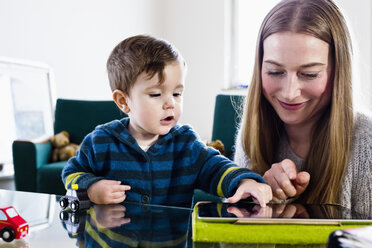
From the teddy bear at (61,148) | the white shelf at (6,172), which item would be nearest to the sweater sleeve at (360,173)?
the teddy bear at (61,148)

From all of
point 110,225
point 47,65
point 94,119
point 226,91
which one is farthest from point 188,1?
point 110,225

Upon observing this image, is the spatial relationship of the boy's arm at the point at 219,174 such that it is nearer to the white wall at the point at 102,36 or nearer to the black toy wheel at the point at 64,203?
the black toy wheel at the point at 64,203

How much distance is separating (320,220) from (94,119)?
2567 millimetres

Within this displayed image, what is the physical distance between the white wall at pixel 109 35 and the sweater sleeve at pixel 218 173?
7.70 ft

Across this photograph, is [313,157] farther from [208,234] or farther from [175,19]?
[175,19]

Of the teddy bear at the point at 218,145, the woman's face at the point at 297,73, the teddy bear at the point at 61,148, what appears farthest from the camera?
the teddy bear at the point at 61,148

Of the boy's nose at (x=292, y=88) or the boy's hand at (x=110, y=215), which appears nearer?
the boy's hand at (x=110, y=215)

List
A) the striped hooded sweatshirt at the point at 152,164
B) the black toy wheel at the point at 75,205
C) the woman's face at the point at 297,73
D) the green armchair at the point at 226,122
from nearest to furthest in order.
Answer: the black toy wheel at the point at 75,205 < the woman's face at the point at 297,73 < the striped hooded sweatshirt at the point at 152,164 < the green armchair at the point at 226,122

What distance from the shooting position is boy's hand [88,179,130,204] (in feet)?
2.85

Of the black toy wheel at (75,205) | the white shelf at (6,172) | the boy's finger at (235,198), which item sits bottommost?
the white shelf at (6,172)

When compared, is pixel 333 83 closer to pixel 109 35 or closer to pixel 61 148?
pixel 61 148

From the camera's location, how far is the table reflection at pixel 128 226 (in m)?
0.59

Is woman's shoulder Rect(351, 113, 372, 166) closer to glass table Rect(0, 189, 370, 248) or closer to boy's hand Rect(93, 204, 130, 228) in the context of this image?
glass table Rect(0, 189, 370, 248)

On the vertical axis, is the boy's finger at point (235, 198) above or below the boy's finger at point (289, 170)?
below
